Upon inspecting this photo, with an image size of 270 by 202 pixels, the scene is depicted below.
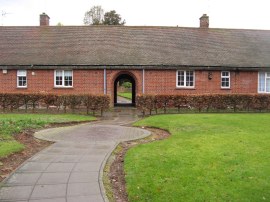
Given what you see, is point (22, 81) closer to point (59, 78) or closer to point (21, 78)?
point (21, 78)

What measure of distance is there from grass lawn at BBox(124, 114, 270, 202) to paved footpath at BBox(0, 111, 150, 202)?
2.65 ft

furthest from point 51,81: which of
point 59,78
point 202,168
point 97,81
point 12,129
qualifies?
point 202,168

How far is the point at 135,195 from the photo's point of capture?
20.1 ft

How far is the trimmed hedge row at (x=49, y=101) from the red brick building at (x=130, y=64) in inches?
204

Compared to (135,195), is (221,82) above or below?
above

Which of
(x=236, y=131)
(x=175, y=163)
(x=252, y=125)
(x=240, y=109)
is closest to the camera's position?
(x=175, y=163)

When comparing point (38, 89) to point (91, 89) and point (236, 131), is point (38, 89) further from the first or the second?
point (236, 131)

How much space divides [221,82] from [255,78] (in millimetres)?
2999

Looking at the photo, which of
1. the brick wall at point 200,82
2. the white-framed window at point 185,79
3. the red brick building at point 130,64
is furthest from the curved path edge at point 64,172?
the white-framed window at point 185,79

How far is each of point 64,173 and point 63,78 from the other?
19.3 m

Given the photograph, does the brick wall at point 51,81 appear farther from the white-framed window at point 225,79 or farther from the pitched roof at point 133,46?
the white-framed window at point 225,79

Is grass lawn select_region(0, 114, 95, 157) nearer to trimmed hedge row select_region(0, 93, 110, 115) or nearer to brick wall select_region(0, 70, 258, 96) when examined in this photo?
trimmed hedge row select_region(0, 93, 110, 115)

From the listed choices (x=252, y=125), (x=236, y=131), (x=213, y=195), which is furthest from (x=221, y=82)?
(x=213, y=195)

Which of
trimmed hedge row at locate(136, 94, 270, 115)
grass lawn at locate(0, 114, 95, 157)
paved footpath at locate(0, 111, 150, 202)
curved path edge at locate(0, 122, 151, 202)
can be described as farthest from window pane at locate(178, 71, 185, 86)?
paved footpath at locate(0, 111, 150, 202)
